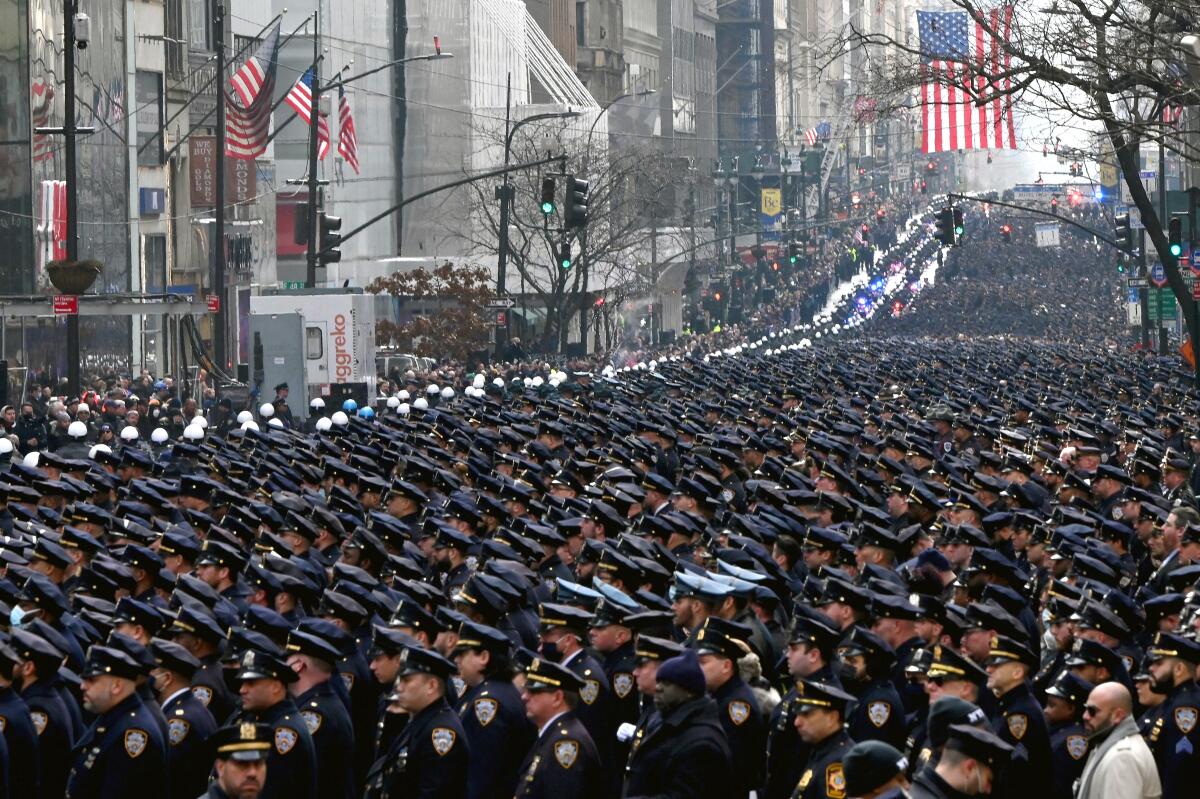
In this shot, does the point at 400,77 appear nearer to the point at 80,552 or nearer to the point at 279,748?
the point at 80,552

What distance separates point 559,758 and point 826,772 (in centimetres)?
113

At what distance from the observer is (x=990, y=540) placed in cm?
1600

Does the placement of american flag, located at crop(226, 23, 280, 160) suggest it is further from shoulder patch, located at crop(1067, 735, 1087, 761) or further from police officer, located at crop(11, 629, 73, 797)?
shoulder patch, located at crop(1067, 735, 1087, 761)

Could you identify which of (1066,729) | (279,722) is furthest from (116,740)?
(1066,729)

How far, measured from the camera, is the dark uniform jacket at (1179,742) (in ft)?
33.1

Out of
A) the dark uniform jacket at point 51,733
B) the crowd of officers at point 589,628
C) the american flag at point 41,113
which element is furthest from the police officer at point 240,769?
the american flag at point 41,113

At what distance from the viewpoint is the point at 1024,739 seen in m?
10.2

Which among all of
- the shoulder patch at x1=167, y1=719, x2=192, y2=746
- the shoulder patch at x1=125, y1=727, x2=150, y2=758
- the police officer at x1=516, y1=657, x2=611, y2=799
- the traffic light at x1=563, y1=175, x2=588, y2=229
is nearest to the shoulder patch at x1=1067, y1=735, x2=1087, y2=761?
the police officer at x1=516, y1=657, x2=611, y2=799

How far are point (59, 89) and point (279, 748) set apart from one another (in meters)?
40.6

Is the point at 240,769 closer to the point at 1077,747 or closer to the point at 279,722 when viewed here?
the point at 279,722

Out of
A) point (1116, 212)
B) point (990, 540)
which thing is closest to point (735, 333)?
point (1116, 212)

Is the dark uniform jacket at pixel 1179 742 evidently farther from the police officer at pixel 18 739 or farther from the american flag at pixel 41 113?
the american flag at pixel 41 113

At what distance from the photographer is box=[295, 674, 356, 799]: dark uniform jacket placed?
33.7ft

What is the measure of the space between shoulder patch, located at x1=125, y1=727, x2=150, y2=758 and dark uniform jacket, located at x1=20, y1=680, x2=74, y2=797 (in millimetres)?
985
